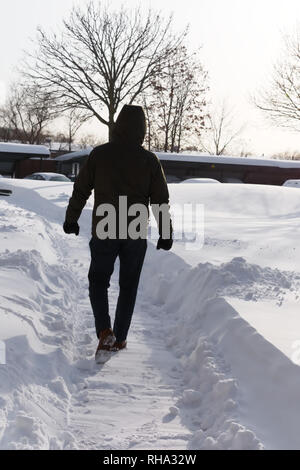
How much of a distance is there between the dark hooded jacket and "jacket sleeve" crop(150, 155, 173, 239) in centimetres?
2

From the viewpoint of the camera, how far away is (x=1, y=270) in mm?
6164

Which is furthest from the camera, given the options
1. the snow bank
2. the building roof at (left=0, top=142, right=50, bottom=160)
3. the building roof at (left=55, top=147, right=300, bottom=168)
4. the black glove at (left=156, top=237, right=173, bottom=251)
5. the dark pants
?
the building roof at (left=0, top=142, right=50, bottom=160)

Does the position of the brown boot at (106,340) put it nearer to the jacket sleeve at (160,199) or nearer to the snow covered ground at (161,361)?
the snow covered ground at (161,361)

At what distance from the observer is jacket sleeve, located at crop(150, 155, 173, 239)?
4.41 metres

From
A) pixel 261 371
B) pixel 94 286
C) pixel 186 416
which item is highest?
pixel 94 286

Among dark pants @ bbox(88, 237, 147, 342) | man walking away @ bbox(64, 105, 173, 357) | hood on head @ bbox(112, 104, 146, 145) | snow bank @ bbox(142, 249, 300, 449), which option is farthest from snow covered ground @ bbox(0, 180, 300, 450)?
hood on head @ bbox(112, 104, 146, 145)

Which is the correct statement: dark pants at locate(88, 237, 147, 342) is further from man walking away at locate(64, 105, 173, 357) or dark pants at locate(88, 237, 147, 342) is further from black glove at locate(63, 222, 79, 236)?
black glove at locate(63, 222, 79, 236)

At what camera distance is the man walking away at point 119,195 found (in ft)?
14.1

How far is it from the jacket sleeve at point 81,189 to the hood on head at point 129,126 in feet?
0.96

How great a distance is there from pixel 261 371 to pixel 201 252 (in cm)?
476

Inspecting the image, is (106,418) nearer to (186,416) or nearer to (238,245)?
(186,416)

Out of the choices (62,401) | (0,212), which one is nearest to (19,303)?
(62,401)

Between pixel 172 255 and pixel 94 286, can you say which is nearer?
pixel 94 286

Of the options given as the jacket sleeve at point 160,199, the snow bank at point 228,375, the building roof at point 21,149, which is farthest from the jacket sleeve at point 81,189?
the building roof at point 21,149
